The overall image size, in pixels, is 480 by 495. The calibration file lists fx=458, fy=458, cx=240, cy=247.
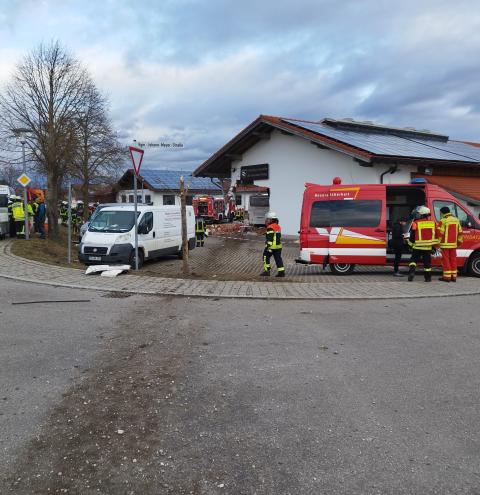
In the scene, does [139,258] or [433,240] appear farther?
[139,258]

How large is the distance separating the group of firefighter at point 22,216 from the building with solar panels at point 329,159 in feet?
30.0

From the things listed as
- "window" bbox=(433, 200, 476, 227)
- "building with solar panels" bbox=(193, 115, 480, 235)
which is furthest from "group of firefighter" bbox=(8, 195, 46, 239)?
"window" bbox=(433, 200, 476, 227)

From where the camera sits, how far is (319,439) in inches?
132

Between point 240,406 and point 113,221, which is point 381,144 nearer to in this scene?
point 113,221

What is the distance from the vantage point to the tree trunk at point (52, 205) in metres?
21.2

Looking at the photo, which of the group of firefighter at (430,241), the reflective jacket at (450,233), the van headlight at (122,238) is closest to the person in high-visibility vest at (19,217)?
the van headlight at (122,238)

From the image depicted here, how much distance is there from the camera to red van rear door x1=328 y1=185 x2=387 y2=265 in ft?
38.3

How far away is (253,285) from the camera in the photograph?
32.4 ft

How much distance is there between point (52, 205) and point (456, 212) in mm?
17521

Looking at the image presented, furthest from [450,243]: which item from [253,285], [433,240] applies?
Result: [253,285]

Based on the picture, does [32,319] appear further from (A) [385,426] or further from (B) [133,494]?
(A) [385,426]

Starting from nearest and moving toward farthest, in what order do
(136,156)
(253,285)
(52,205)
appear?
(253,285), (136,156), (52,205)

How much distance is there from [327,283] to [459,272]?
4164 mm

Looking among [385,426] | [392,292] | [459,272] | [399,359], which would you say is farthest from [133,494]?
[459,272]
